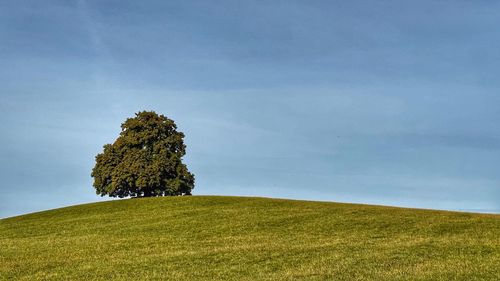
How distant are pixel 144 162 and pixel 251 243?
49.4 m

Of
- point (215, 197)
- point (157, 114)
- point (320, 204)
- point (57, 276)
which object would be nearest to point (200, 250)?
point (57, 276)

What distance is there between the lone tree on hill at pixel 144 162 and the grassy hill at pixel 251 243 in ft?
68.4

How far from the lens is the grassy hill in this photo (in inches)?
1032

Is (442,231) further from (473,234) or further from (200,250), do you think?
(200,250)

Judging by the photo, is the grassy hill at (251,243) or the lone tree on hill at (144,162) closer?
the grassy hill at (251,243)

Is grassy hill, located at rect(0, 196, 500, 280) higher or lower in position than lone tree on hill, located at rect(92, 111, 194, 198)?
lower

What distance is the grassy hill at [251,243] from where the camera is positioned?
86.0ft

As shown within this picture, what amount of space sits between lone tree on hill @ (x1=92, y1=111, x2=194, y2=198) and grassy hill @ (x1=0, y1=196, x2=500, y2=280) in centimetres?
2086

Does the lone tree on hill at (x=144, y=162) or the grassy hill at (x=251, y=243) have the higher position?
the lone tree on hill at (x=144, y=162)

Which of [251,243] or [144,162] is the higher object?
[144,162]

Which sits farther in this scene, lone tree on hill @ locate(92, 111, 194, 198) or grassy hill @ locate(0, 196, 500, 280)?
lone tree on hill @ locate(92, 111, 194, 198)

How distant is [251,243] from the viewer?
35.4 m

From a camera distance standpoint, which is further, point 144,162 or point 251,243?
point 144,162

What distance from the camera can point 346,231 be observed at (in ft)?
131
